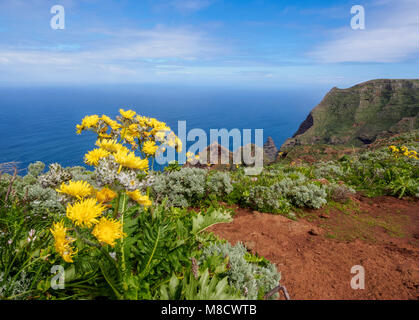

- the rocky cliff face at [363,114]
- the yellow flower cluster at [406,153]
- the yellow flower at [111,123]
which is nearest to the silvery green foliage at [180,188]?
the yellow flower at [111,123]

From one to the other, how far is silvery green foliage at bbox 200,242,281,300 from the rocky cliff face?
80367 millimetres

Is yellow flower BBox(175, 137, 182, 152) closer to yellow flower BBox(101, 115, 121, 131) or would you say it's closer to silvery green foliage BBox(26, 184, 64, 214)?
yellow flower BBox(101, 115, 121, 131)

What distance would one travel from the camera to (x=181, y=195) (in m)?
6.07

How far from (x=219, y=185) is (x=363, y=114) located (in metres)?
115

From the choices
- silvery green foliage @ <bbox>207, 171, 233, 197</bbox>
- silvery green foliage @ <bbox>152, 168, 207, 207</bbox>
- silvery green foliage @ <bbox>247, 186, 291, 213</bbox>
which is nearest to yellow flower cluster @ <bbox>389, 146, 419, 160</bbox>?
silvery green foliage @ <bbox>247, 186, 291, 213</bbox>

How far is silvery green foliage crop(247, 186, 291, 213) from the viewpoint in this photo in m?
6.11

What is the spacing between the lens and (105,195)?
1.77 metres

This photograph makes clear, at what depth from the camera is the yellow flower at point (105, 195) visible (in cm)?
174

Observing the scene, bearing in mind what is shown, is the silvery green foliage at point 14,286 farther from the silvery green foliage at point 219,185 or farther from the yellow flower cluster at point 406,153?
the yellow flower cluster at point 406,153

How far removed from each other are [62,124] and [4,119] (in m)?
56.5

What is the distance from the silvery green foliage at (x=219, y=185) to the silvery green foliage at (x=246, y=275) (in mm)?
3460

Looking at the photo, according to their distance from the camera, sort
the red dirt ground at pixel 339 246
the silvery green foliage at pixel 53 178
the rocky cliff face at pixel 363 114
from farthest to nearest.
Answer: the rocky cliff face at pixel 363 114, the red dirt ground at pixel 339 246, the silvery green foliage at pixel 53 178

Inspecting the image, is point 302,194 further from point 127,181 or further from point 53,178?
point 53,178
